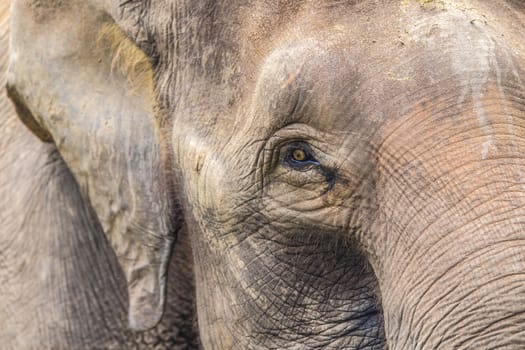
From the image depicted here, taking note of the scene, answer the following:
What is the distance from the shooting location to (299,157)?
2.29m

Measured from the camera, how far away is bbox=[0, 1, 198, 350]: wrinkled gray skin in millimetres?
3018

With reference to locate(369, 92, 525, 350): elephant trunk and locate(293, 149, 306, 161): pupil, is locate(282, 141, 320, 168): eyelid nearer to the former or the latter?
locate(293, 149, 306, 161): pupil

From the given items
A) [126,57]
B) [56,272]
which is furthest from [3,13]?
[126,57]

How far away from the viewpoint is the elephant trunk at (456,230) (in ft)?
6.45

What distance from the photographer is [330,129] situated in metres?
2.21

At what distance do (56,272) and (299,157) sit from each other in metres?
0.95

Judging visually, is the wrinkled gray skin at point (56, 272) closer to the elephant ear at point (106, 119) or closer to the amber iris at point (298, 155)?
the elephant ear at point (106, 119)

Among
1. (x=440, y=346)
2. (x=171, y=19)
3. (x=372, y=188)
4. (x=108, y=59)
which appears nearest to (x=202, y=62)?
(x=171, y=19)

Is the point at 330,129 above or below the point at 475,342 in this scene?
above

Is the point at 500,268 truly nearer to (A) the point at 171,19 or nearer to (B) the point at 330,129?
(B) the point at 330,129

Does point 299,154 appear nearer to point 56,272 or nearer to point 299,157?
point 299,157

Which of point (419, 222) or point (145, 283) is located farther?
point (145, 283)

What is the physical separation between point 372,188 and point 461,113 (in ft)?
0.70

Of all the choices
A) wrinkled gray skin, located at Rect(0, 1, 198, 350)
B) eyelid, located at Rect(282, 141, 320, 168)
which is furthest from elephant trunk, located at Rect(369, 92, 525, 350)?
wrinkled gray skin, located at Rect(0, 1, 198, 350)
